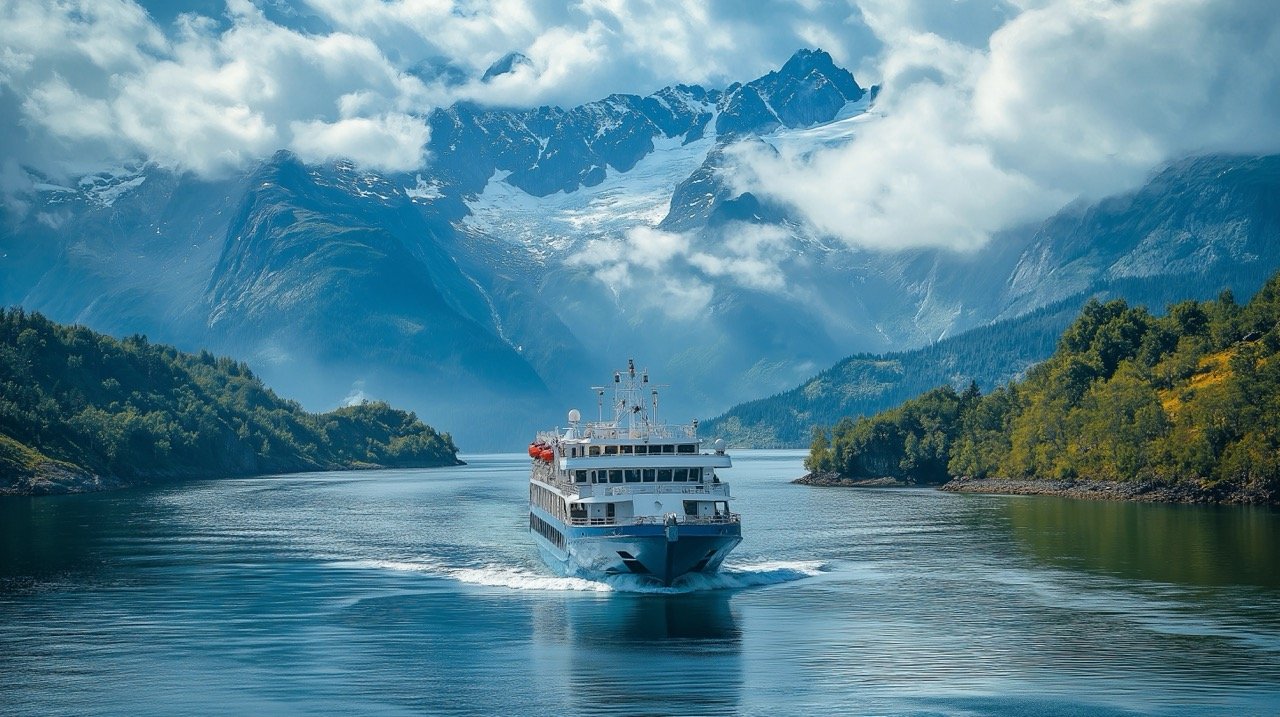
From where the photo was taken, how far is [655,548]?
112875 millimetres

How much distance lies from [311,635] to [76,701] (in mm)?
21349

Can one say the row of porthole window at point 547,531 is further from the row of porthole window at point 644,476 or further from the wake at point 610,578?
the row of porthole window at point 644,476

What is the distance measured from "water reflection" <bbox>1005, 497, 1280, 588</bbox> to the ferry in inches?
1391

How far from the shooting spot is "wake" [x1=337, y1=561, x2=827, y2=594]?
11512 cm

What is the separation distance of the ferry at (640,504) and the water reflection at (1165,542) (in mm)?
35320

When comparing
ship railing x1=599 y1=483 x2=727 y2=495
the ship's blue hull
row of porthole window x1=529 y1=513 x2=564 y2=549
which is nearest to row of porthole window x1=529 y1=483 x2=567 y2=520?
row of porthole window x1=529 y1=513 x2=564 y2=549

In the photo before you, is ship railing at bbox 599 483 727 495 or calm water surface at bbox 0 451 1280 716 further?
ship railing at bbox 599 483 727 495

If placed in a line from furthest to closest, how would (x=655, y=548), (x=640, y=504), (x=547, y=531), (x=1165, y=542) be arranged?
(x=1165, y=542) < (x=547, y=531) < (x=640, y=504) < (x=655, y=548)

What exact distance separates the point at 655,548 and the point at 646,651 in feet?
73.9

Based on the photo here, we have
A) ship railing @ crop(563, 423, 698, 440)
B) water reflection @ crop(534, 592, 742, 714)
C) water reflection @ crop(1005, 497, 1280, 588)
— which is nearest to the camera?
water reflection @ crop(534, 592, 742, 714)

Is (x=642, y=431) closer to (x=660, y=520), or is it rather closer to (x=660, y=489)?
(x=660, y=489)

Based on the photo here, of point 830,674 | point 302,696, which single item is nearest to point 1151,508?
point 830,674

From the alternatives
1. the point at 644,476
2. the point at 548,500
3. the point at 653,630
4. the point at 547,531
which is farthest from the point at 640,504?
the point at 548,500

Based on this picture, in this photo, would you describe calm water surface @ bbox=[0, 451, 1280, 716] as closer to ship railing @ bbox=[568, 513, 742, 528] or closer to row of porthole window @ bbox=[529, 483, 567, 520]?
ship railing @ bbox=[568, 513, 742, 528]
